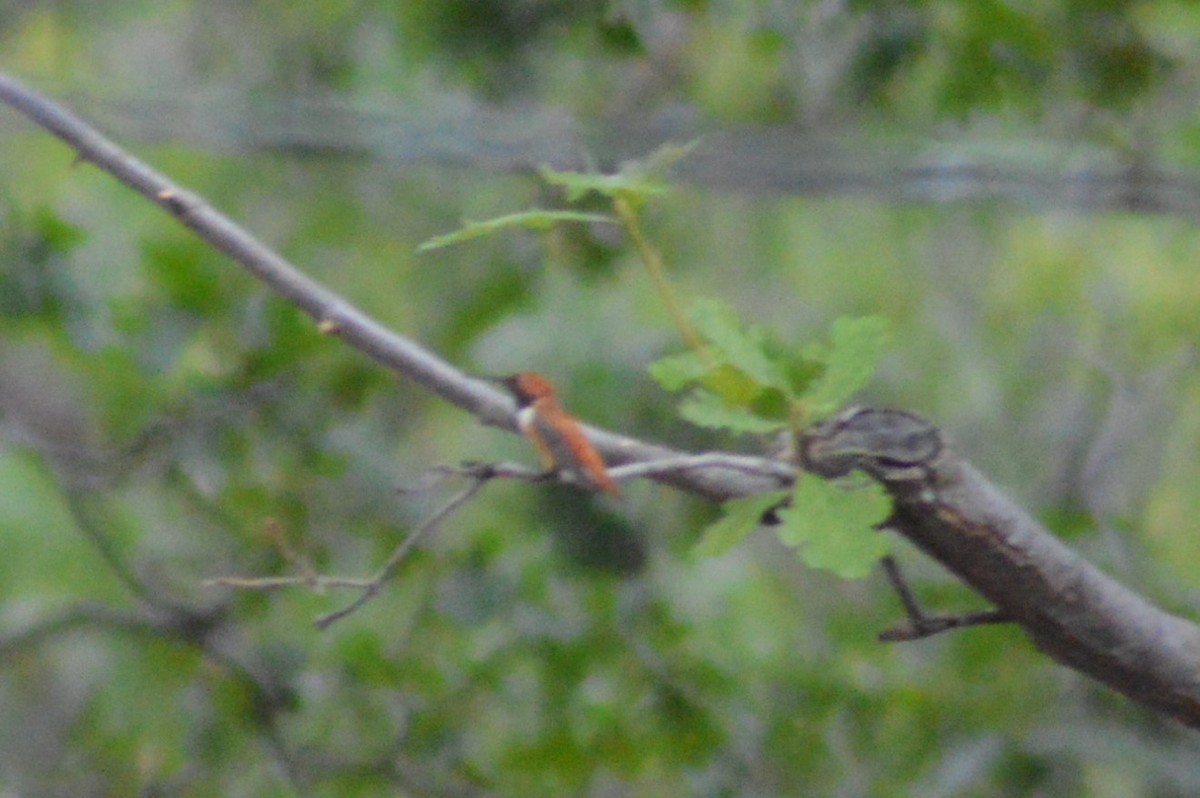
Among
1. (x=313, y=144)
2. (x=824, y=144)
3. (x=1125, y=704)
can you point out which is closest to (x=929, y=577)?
(x=1125, y=704)

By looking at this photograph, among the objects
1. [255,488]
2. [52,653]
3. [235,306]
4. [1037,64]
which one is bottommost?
[52,653]

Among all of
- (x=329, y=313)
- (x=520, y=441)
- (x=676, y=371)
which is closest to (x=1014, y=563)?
(x=676, y=371)

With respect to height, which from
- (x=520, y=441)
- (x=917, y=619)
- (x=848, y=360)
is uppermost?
(x=848, y=360)

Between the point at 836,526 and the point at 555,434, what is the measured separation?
0.38 feet

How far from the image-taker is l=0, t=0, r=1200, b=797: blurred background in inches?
37.7

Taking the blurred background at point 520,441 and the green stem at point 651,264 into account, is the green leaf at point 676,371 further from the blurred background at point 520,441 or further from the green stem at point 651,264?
the blurred background at point 520,441

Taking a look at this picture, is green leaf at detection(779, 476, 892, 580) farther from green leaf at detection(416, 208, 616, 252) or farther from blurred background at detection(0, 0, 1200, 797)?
blurred background at detection(0, 0, 1200, 797)

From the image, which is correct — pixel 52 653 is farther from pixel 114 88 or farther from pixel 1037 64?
pixel 1037 64

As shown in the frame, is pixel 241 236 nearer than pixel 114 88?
Yes

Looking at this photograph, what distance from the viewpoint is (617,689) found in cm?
98

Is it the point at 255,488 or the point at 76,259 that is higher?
the point at 76,259

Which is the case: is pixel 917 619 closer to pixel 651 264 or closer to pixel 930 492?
pixel 930 492

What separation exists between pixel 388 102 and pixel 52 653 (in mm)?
569

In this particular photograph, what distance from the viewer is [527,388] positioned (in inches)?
19.1
